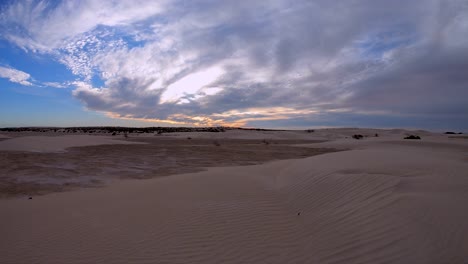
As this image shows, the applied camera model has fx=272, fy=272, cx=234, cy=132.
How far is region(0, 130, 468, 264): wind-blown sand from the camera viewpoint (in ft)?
11.0

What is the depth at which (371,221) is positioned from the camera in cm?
385

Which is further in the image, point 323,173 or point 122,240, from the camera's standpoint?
point 323,173

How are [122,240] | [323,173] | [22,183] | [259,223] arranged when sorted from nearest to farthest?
1. [122,240]
2. [259,223]
3. [323,173]
4. [22,183]

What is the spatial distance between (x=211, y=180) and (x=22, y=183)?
5.68 meters

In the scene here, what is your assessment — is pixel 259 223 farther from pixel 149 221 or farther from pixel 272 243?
pixel 149 221

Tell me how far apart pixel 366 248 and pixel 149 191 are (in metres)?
5.39

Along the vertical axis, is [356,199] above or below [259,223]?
above

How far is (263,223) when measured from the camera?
4770 mm

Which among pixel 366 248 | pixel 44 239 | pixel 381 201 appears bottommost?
pixel 44 239

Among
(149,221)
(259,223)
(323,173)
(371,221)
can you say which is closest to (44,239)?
(149,221)

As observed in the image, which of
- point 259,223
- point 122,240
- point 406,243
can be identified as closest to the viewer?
point 406,243

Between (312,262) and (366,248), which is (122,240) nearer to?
(312,262)

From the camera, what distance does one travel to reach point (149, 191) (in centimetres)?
711

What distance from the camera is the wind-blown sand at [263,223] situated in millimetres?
3346
